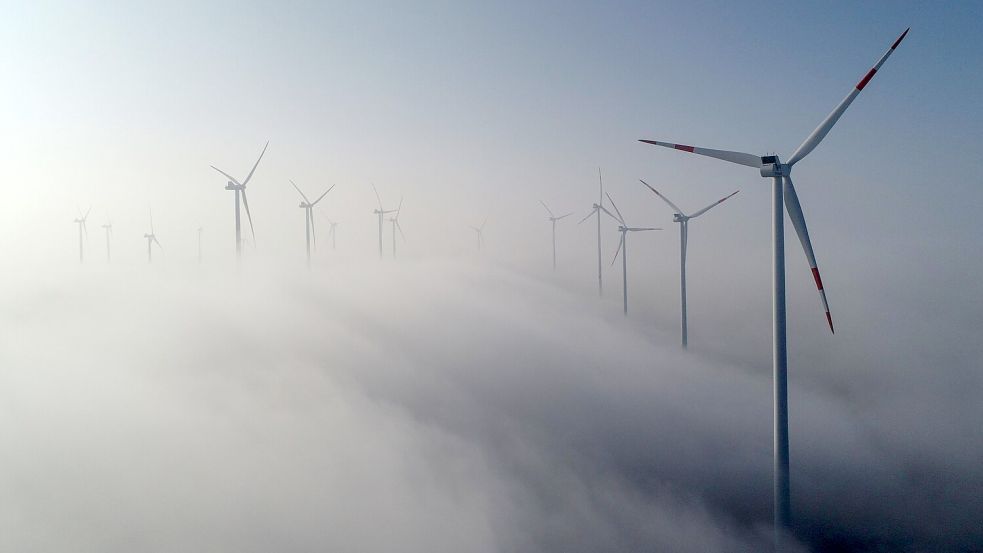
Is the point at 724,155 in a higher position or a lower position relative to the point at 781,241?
higher

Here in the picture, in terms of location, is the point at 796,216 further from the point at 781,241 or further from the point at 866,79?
the point at 866,79

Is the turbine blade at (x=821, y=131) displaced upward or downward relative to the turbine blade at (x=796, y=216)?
upward

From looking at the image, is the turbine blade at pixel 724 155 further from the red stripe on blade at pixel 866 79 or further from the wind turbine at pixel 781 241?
the red stripe on blade at pixel 866 79

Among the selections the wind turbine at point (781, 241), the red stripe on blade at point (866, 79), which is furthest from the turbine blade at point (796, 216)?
the red stripe on blade at point (866, 79)

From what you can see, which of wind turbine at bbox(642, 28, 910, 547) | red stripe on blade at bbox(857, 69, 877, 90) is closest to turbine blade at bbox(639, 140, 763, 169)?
wind turbine at bbox(642, 28, 910, 547)

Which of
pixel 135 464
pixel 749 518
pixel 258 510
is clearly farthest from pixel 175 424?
pixel 749 518

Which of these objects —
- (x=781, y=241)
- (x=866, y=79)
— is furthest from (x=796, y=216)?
(x=866, y=79)

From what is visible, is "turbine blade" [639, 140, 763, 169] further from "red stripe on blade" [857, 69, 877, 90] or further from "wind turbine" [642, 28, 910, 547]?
"red stripe on blade" [857, 69, 877, 90]

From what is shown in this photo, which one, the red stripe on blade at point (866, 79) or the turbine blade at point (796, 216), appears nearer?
the red stripe on blade at point (866, 79)

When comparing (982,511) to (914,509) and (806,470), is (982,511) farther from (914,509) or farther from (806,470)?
(806,470)
